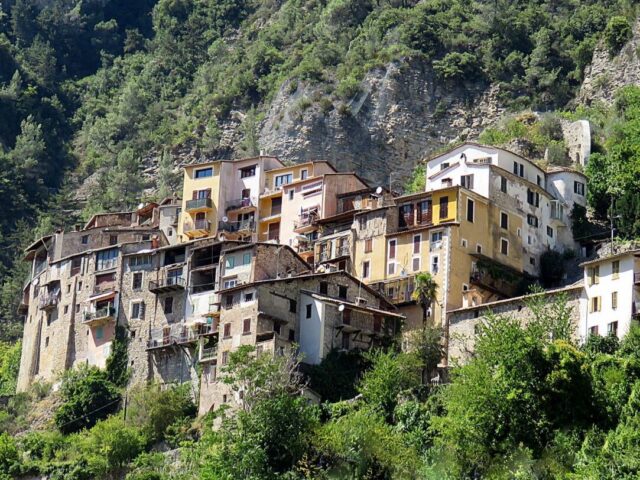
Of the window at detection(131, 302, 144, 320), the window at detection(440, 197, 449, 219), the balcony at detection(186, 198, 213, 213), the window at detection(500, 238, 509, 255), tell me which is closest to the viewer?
the window at detection(440, 197, 449, 219)

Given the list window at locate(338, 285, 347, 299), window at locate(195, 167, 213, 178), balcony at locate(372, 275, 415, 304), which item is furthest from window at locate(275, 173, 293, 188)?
window at locate(338, 285, 347, 299)

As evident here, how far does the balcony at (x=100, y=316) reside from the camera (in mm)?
83625

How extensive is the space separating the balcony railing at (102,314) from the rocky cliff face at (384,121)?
2900cm

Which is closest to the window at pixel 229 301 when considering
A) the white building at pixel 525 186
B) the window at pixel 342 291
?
the window at pixel 342 291

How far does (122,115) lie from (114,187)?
41.8 feet

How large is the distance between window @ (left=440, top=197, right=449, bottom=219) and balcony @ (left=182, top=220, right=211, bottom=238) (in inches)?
667

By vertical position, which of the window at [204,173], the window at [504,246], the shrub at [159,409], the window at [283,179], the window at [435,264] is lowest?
the shrub at [159,409]

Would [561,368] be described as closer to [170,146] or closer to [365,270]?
[365,270]

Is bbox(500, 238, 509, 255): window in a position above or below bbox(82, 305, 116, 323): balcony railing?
above

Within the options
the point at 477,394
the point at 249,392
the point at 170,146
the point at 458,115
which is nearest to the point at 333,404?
the point at 249,392

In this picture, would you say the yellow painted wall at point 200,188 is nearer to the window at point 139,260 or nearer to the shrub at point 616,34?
the window at point 139,260

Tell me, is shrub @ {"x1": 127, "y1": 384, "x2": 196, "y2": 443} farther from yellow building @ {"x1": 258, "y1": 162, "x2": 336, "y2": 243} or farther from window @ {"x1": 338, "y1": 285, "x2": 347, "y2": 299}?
yellow building @ {"x1": 258, "y1": 162, "x2": 336, "y2": 243}

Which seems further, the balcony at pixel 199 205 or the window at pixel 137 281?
the balcony at pixel 199 205

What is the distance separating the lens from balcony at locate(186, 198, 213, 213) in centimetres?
9381
